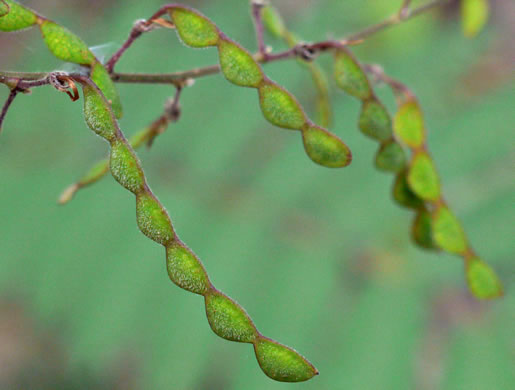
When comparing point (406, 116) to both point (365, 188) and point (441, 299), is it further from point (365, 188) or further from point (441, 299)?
point (365, 188)

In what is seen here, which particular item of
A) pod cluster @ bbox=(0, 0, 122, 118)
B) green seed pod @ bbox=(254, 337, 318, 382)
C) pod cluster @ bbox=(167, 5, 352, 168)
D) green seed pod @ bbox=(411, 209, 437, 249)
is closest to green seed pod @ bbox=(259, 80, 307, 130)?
pod cluster @ bbox=(167, 5, 352, 168)

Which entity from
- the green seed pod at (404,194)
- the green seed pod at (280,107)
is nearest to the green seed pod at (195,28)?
the green seed pod at (280,107)

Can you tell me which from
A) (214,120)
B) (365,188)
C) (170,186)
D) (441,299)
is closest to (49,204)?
(170,186)

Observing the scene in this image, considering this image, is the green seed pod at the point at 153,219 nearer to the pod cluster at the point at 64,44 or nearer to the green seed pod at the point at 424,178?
the pod cluster at the point at 64,44

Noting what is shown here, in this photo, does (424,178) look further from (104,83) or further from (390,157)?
(104,83)

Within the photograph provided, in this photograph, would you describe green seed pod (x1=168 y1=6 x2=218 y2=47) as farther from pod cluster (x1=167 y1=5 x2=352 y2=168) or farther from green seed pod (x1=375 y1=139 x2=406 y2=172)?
green seed pod (x1=375 y1=139 x2=406 y2=172)

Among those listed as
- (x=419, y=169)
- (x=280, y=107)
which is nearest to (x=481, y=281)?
(x=419, y=169)
